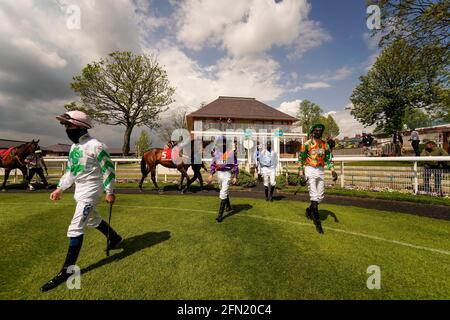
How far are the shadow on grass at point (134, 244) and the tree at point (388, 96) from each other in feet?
108

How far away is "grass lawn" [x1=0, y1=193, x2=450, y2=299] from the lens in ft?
7.98

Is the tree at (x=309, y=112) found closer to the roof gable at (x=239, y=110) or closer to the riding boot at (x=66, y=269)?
the roof gable at (x=239, y=110)

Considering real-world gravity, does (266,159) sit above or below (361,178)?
above

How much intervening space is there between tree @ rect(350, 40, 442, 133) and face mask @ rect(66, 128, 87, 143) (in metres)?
33.3

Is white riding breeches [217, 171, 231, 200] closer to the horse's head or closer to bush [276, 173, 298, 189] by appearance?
bush [276, 173, 298, 189]

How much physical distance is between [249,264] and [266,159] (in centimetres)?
512

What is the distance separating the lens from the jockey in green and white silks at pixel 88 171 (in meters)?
2.96

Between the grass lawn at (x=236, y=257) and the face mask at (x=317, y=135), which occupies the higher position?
the face mask at (x=317, y=135)

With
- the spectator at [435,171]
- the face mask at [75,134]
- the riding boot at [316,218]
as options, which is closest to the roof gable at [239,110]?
the spectator at [435,171]

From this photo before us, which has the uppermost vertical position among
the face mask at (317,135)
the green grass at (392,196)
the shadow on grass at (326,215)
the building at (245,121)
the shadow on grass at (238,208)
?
the building at (245,121)

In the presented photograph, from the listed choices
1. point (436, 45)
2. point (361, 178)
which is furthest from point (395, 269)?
point (436, 45)

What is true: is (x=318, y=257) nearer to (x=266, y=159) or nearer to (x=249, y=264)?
(x=249, y=264)
